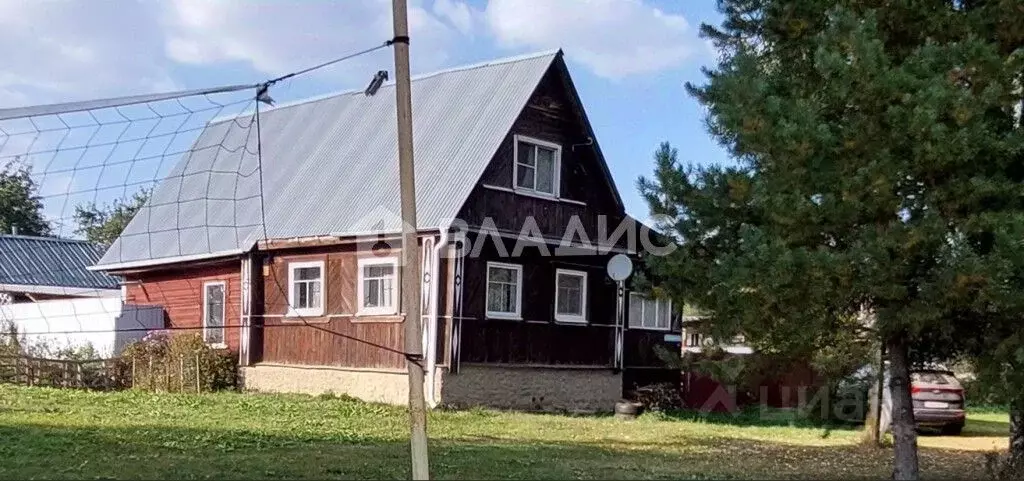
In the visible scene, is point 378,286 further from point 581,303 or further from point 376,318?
point 581,303

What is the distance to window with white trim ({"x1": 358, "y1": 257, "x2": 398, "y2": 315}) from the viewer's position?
67.7 ft

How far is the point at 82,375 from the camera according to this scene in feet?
73.1

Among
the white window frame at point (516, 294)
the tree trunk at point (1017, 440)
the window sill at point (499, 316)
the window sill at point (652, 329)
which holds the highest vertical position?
the white window frame at point (516, 294)

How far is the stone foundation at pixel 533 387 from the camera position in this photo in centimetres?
2009

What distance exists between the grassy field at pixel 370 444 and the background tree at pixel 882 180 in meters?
2.37

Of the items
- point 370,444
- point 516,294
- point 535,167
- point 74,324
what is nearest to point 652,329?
point 516,294

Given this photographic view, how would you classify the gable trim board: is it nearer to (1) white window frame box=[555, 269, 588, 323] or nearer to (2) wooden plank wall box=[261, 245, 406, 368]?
(2) wooden plank wall box=[261, 245, 406, 368]

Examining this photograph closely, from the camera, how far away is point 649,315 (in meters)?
24.2

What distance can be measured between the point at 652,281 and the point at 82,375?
14434 millimetres

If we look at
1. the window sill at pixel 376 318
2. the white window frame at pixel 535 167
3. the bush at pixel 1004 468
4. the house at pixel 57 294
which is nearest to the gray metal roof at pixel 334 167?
the white window frame at pixel 535 167

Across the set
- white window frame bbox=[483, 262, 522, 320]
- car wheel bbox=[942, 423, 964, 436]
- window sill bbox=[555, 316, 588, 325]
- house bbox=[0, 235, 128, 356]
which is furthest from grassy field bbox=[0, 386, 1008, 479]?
house bbox=[0, 235, 128, 356]

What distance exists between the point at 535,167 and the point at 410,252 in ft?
44.5

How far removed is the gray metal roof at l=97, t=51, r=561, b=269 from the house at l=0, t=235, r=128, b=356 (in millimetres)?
1774

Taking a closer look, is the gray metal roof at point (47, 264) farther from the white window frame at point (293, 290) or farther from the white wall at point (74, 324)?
the white window frame at point (293, 290)
